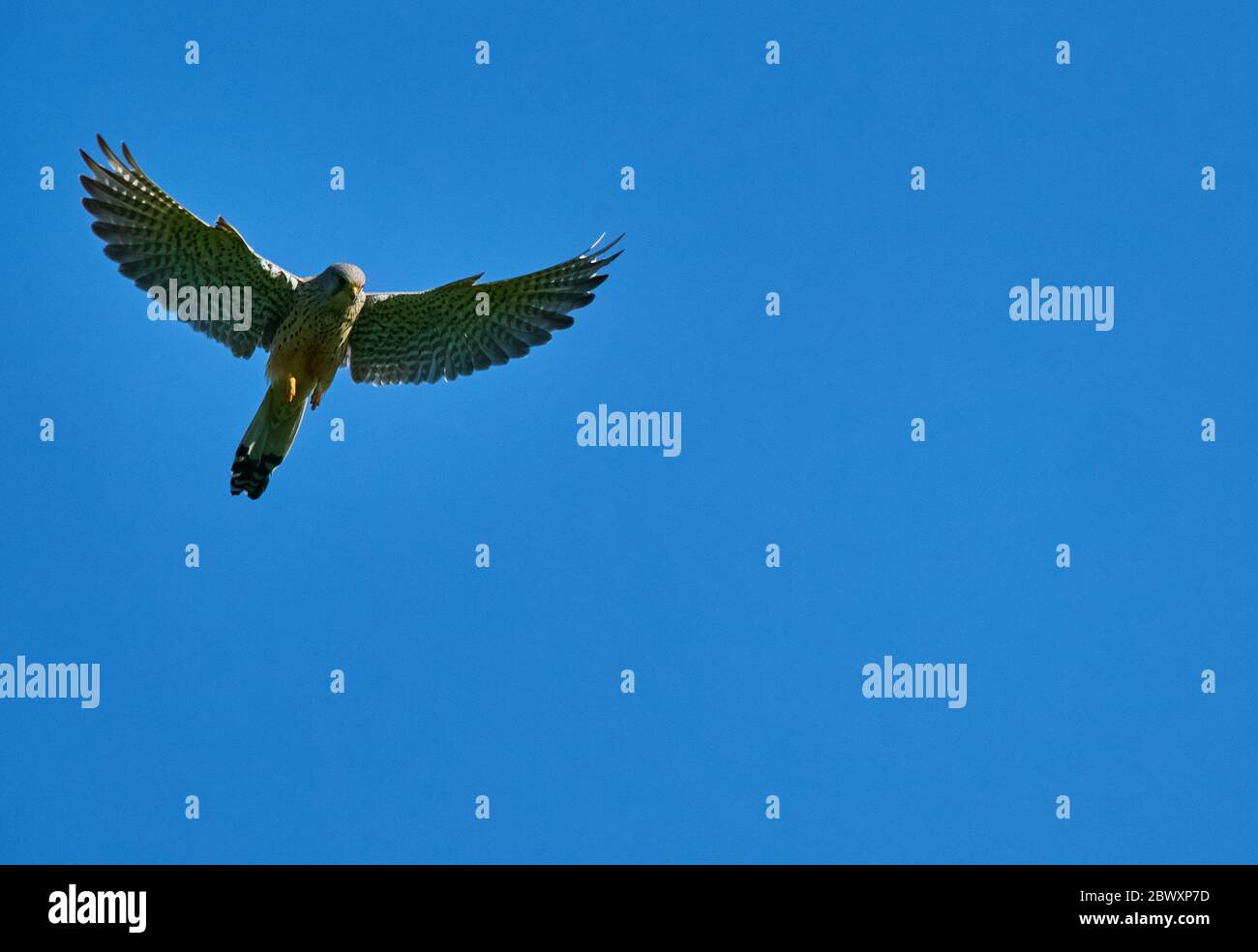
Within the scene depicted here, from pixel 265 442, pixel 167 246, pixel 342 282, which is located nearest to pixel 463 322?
pixel 342 282

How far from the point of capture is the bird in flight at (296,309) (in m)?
13.8

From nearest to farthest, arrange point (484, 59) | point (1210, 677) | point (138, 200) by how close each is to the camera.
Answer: point (138, 200) → point (484, 59) → point (1210, 677)

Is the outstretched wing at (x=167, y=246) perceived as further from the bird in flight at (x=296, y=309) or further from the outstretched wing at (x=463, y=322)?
the outstretched wing at (x=463, y=322)

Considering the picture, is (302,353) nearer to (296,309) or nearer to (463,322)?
(296,309)

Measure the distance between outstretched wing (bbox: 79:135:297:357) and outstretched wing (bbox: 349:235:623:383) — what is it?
97cm

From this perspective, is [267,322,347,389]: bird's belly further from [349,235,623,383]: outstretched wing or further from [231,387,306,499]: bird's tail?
[349,235,623,383]: outstretched wing

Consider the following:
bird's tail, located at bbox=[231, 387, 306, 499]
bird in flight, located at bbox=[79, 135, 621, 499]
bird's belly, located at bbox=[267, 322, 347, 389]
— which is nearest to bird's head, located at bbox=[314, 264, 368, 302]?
bird in flight, located at bbox=[79, 135, 621, 499]

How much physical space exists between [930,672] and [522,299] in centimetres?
569

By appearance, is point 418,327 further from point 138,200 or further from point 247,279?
point 138,200

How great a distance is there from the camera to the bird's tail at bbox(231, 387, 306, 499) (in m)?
13.8

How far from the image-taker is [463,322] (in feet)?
49.8

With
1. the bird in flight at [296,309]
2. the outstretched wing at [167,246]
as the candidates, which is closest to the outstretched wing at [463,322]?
the bird in flight at [296,309]
